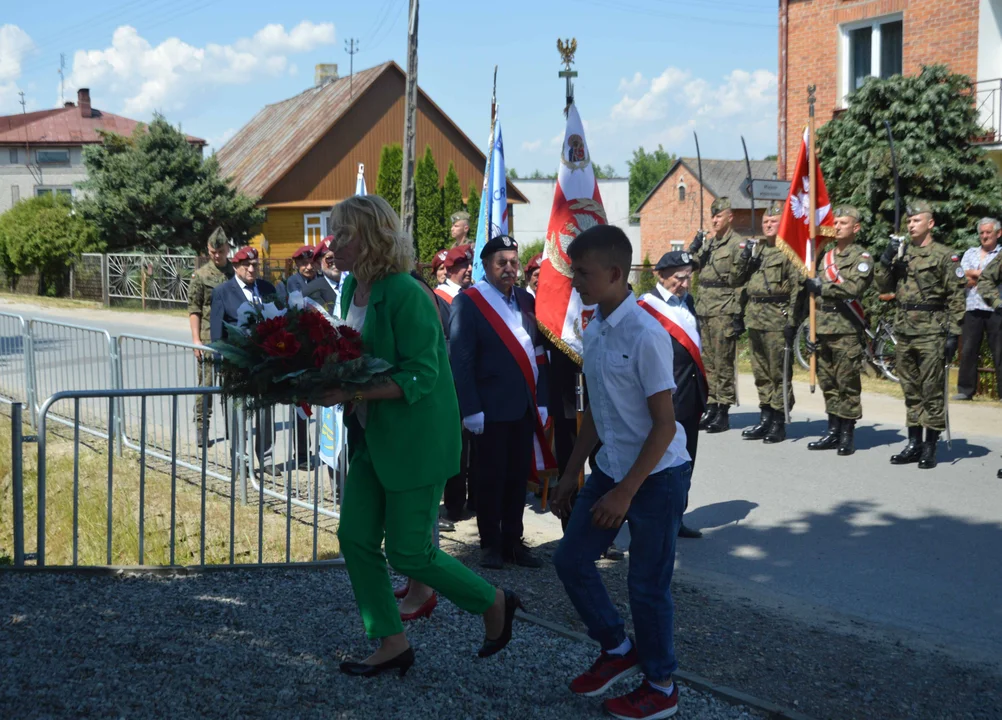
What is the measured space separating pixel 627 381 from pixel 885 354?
1195cm

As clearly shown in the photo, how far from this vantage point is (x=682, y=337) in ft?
22.3

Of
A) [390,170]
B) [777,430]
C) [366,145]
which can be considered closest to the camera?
[777,430]

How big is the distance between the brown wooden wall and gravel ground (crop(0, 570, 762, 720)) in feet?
117

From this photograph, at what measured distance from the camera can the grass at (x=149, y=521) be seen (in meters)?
7.52

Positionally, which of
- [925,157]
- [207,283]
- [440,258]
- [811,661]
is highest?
[925,157]

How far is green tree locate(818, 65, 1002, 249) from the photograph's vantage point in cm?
1656

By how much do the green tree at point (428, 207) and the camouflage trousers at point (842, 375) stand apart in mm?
27696

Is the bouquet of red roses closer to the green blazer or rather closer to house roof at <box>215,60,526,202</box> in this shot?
the green blazer

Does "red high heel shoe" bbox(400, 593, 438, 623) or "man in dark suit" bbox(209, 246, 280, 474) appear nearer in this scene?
"red high heel shoe" bbox(400, 593, 438, 623)

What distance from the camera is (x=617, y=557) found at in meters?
6.63

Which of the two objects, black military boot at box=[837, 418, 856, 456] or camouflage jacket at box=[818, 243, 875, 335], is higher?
camouflage jacket at box=[818, 243, 875, 335]

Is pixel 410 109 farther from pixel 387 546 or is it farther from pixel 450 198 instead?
pixel 387 546

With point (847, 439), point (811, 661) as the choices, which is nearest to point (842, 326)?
point (847, 439)

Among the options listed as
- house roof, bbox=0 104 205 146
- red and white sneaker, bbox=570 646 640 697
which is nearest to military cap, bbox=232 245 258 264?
red and white sneaker, bbox=570 646 640 697
